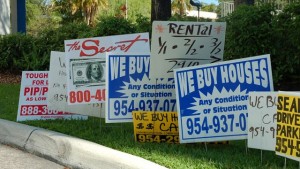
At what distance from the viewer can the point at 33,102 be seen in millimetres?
8758

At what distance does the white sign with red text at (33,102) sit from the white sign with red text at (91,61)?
104 centimetres

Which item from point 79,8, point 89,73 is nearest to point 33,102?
point 89,73

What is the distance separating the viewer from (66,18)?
51375mm

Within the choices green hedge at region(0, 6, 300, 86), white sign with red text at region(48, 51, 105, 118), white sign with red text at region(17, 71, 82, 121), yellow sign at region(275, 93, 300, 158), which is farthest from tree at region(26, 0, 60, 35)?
yellow sign at region(275, 93, 300, 158)

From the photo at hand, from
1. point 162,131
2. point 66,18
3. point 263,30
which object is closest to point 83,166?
point 162,131

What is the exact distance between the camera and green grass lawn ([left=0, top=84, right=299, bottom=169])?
227 inches

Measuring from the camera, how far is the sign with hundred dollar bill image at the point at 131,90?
732cm

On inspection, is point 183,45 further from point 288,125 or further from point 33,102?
point 33,102

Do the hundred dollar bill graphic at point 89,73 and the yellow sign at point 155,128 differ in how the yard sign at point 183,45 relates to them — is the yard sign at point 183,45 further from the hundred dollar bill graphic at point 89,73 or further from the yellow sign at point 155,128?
the hundred dollar bill graphic at point 89,73

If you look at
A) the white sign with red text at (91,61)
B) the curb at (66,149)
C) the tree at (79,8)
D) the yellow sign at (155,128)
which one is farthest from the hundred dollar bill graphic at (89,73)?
the tree at (79,8)

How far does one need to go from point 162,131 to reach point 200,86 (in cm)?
83

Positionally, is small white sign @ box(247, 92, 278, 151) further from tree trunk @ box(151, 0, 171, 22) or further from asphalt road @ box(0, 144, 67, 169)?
tree trunk @ box(151, 0, 171, 22)

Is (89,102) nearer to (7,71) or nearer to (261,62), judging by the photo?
(261,62)

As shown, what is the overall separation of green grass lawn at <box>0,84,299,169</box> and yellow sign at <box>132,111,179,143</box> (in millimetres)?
149
